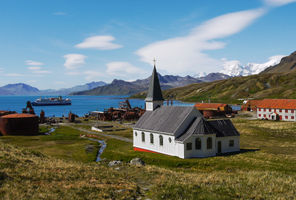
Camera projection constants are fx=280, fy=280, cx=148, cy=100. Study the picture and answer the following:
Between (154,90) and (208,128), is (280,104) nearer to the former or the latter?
(154,90)

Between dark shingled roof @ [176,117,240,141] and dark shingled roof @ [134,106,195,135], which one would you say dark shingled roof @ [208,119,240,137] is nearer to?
dark shingled roof @ [176,117,240,141]

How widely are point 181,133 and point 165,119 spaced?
4964 millimetres

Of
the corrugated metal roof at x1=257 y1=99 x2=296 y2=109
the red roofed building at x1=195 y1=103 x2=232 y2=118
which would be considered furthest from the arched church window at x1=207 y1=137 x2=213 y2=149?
the red roofed building at x1=195 y1=103 x2=232 y2=118

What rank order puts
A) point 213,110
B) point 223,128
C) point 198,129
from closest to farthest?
point 198,129
point 223,128
point 213,110

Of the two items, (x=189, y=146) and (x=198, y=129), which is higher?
(x=198, y=129)

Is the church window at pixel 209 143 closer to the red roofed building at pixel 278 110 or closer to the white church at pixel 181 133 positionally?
the white church at pixel 181 133

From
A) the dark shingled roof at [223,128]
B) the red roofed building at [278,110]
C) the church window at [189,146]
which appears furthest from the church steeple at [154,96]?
the red roofed building at [278,110]

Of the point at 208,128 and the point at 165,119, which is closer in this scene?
the point at 208,128

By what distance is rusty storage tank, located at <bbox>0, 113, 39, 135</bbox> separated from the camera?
75125 mm

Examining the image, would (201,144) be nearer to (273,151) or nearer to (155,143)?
(155,143)

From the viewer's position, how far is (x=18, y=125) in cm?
7575

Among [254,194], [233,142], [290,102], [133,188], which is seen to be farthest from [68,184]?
[290,102]

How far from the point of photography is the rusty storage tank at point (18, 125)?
75.1 meters

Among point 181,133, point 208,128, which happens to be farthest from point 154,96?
point 208,128
